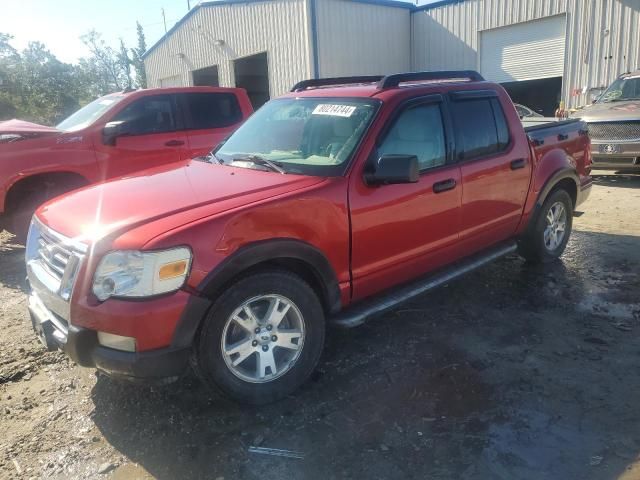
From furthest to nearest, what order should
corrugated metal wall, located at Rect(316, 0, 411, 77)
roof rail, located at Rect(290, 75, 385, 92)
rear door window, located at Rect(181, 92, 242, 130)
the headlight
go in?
corrugated metal wall, located at Rect(316, 0, 411, 77) → rear door window, located at Rect(181, 92, 242, 130) → roof rail, located at Rect(290, 75, 385, 92) → the headlight

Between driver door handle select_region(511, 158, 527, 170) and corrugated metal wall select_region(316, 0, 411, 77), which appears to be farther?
corrugated metal wall select_region(316, 0, 411, 77)

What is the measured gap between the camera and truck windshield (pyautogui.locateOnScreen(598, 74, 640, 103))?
10227mm

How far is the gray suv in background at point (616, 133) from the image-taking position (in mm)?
9172

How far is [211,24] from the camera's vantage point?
20.2 metres

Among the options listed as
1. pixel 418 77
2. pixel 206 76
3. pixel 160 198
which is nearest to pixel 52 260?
pixel 160 198

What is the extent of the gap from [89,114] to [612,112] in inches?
355

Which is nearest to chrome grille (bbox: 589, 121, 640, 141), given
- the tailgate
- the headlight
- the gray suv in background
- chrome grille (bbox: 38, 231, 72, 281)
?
the gray suv in background

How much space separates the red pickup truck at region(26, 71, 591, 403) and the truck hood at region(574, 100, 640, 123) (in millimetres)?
6216

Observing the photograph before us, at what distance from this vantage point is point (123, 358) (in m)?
2.49

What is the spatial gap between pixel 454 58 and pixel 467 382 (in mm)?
17099

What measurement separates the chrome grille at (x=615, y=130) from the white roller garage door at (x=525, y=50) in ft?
23.8

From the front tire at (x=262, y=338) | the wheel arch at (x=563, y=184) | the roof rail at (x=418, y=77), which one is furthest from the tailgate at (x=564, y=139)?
the front tire at (x=262, y=338)

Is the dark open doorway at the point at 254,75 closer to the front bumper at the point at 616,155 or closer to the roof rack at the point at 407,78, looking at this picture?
the front bumper at the point at 616,155

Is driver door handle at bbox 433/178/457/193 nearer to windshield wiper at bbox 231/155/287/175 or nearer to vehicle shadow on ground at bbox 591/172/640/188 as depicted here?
windshield wiper at bbox 231/155/287/175
